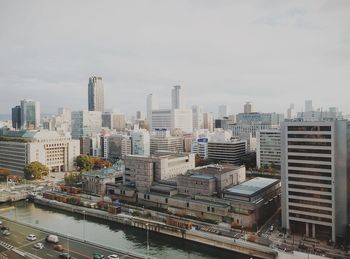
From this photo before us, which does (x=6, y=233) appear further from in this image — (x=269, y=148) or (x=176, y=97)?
(x=176, y=97)

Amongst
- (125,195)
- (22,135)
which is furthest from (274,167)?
(22,135)

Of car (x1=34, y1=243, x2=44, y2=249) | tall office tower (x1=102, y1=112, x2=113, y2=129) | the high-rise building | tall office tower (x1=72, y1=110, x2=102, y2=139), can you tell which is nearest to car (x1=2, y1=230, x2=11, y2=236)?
car (x1=34, y1=243, x2=44, y2=249)

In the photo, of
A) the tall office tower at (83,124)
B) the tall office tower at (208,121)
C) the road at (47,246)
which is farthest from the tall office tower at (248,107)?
the road at (47,246)

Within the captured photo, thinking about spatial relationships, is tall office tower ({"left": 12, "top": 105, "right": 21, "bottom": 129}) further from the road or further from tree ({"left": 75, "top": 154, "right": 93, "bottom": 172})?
the road

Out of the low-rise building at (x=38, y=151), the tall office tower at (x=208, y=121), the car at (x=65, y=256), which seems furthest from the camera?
the tall office tower at (x=208, y=121)

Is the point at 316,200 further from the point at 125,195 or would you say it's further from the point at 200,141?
the point at 200,141

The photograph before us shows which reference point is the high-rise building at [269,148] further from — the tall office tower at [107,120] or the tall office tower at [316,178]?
the tall office tower at [107,120]

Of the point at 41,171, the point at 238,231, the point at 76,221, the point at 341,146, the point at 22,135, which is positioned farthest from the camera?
the point at 22,135
